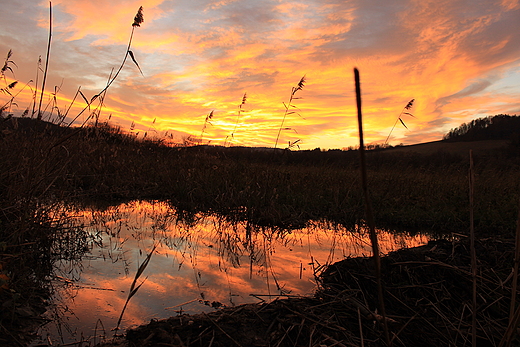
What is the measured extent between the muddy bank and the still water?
0.70ft

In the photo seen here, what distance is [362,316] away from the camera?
1842 mm

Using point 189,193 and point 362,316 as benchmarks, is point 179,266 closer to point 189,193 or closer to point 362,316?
point 362,316

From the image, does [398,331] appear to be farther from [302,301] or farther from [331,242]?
[331,242]

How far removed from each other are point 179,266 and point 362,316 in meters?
1.53

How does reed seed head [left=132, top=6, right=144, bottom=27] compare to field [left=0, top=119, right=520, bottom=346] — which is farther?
field [left=0, top=119, right=520, bottom=346]

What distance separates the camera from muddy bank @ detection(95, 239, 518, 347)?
158 cm

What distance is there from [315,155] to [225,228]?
1652 centimetres

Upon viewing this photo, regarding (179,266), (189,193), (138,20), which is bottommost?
(179,266)

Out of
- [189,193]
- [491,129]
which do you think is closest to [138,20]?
[189,193]

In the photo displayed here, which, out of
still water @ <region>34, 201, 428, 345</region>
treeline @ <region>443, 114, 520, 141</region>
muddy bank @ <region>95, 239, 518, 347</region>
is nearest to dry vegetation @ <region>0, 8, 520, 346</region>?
muddy bank @ <region>95, 239, 518, 347</region>

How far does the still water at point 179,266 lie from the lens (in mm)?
1865

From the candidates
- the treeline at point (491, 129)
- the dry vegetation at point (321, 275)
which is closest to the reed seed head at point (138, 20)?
the dry vegetation at point (321, 275)

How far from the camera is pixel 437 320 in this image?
6.12 feet

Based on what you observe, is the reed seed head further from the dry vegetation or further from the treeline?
the treeline
